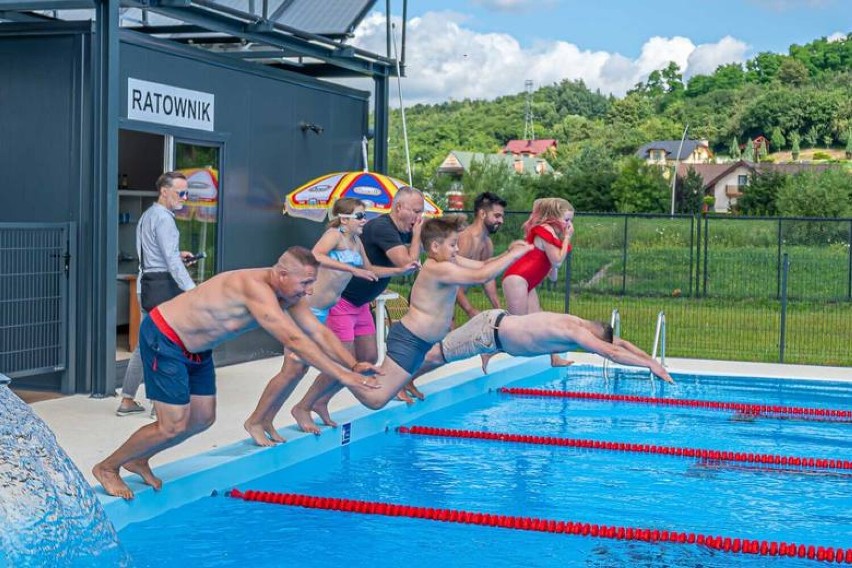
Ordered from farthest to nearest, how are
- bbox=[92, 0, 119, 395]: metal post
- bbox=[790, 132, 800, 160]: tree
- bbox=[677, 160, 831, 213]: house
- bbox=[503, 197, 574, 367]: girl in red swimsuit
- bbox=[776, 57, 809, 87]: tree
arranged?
bbox=[776, 57, 809, 87]: tree
bbox=[790, 132, 800, 160]: tree
bbox=[677, 160, 831, 213]: house
bbox=[92, 0, 119, 395]: metal post
bbox=[503, 197, 574, 367]: girl in red swimsuit

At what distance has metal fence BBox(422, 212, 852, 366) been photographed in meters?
18.3

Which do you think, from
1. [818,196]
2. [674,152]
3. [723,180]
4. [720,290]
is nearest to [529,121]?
[674,152]

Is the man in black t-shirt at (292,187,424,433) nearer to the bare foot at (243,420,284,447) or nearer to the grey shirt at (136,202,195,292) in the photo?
the bare foot at (243,420,284,447)

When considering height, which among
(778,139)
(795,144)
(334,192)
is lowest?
(334,192)

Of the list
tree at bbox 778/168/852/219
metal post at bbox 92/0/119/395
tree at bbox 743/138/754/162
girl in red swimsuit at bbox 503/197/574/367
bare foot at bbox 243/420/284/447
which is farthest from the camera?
tree at bbox 743/138/754/162

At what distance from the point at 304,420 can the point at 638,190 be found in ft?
179

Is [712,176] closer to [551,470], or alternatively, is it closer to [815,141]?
[815,141]

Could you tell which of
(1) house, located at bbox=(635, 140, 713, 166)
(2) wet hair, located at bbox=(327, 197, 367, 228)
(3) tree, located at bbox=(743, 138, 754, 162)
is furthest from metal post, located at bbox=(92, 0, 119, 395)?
(3) tree, located at bbox=(743, 138, 754, 162)

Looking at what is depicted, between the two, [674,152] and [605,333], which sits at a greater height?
[674,152]

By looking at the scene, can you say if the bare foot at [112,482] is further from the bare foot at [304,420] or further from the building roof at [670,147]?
the building roof at [670,147]

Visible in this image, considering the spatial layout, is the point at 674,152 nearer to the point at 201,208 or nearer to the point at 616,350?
the point at 201,208

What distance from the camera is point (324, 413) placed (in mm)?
9086

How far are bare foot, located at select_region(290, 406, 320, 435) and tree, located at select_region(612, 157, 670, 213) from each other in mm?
53536

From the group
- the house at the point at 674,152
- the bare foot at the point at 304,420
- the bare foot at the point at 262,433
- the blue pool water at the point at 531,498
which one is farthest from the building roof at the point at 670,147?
the bare foot at the point at 262,433
